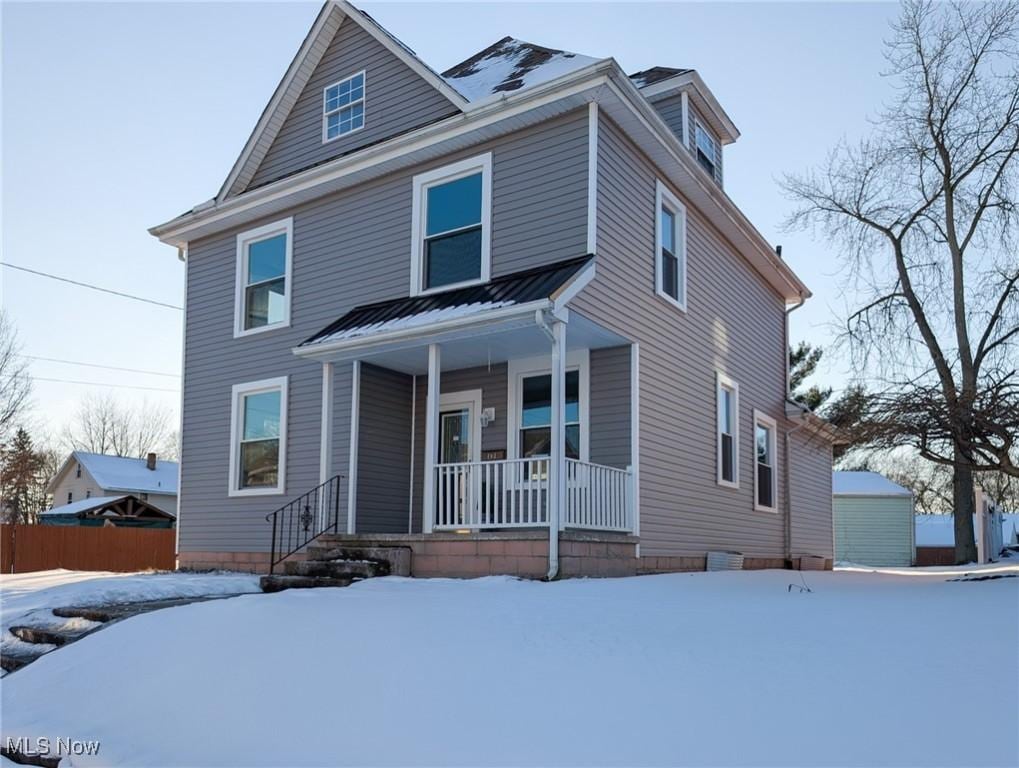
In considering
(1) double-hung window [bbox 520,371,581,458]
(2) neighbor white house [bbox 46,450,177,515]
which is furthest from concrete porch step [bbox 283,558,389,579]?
(2) neighbor white house [bbox 46,450,177,515]

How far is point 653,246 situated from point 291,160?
18.8 ft

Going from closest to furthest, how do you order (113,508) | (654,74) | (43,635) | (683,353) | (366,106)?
(43,635) < (683,353) < (366,106) < (654,74) < (113,508)

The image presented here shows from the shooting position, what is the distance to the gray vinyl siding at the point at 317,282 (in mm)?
10320

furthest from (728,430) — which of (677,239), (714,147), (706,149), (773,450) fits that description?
(714,147)

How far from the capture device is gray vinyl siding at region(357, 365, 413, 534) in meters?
11.7

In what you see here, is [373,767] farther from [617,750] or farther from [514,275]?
[514,275]

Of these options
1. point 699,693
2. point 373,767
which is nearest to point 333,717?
point 373,767

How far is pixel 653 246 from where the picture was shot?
37.9 ft

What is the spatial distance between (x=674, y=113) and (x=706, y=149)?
3.92 ft

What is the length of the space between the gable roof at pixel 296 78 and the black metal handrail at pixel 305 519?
5.02 m

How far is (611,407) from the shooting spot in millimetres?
10656

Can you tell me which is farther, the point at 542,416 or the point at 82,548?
the point at 82,548

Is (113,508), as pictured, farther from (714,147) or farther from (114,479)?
(714,147)

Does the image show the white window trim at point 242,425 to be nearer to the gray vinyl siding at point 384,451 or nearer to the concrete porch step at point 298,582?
the gray vinyl siding at point 384,451
